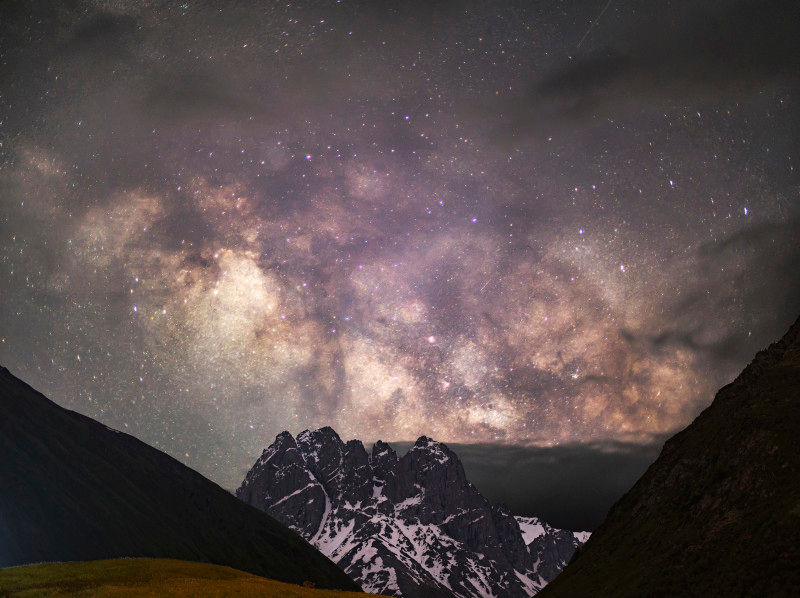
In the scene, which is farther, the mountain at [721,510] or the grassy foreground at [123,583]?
the mountain at [721,510]

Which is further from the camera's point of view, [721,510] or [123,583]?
[721,510]

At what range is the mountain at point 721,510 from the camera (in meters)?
51.5

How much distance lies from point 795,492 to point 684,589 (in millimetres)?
17299

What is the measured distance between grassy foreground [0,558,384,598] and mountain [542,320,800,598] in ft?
129

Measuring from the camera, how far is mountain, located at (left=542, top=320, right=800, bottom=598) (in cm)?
5153

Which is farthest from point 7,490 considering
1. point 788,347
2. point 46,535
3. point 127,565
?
point 788,347

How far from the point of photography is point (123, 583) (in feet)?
113

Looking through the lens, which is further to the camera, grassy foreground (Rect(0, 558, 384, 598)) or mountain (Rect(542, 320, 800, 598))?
mountain (Rect(542, 320, 800, 598))

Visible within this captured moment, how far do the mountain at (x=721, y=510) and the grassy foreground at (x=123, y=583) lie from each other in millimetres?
39248

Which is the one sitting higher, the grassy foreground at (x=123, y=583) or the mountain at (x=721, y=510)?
the mountain at (x=721, y=510)

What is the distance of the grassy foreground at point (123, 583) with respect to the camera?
30.8m

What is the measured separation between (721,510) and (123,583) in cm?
7356

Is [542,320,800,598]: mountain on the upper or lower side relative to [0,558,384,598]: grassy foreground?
upper

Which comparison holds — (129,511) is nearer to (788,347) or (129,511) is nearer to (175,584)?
(175,584)
